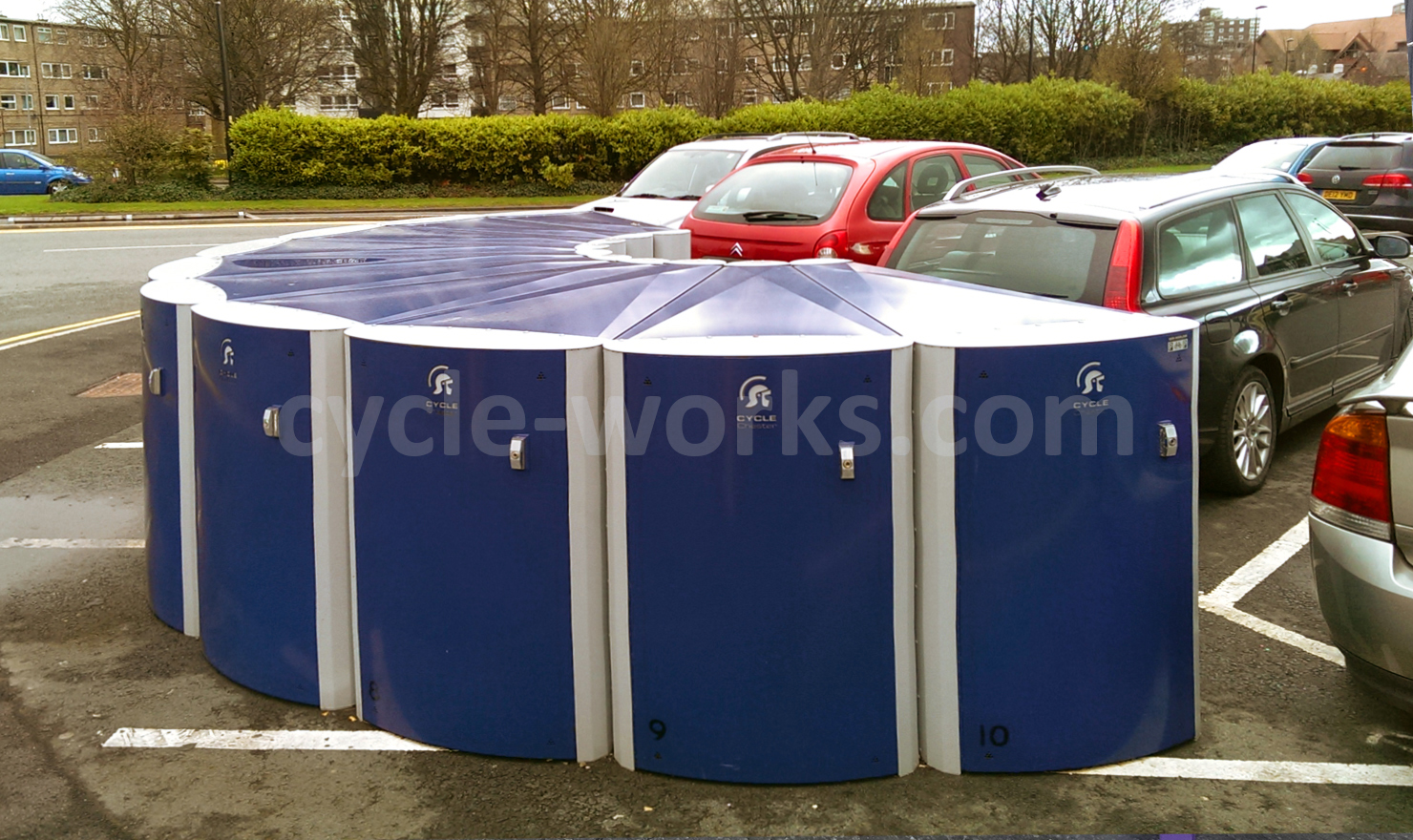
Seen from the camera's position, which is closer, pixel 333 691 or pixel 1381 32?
pixel 333 691

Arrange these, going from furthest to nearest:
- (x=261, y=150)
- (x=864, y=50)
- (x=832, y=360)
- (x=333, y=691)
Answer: (x=864, y=50) < (x=261, y=150) < (x=333, y=691) < (x=832, y=360)

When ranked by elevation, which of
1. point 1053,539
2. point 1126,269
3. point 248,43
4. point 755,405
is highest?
point 248,43

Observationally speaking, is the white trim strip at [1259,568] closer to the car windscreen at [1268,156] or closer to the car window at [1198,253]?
the car window at [1198,253]

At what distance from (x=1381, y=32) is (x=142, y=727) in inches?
4741

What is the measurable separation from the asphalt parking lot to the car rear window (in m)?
13.0

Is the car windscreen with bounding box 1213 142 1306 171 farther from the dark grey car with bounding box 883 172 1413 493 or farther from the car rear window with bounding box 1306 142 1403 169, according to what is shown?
the dark grey car with bounding box 883 172 1413 493

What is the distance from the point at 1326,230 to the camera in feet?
25.0

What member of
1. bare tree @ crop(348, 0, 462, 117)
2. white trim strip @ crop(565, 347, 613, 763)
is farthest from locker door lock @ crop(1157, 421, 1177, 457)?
bare tree @ crop(348, 0, 462, 117)

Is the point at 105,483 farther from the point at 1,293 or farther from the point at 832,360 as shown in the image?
the point at 1,293

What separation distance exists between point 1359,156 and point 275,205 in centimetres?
2252

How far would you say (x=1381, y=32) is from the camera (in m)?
104

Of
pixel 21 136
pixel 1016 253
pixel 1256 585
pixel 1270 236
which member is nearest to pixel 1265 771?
pixel 1256 585

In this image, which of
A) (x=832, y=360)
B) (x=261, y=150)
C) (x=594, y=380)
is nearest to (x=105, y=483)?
(x=594, y=380)

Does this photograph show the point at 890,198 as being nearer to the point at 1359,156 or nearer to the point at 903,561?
the point at 903,561
